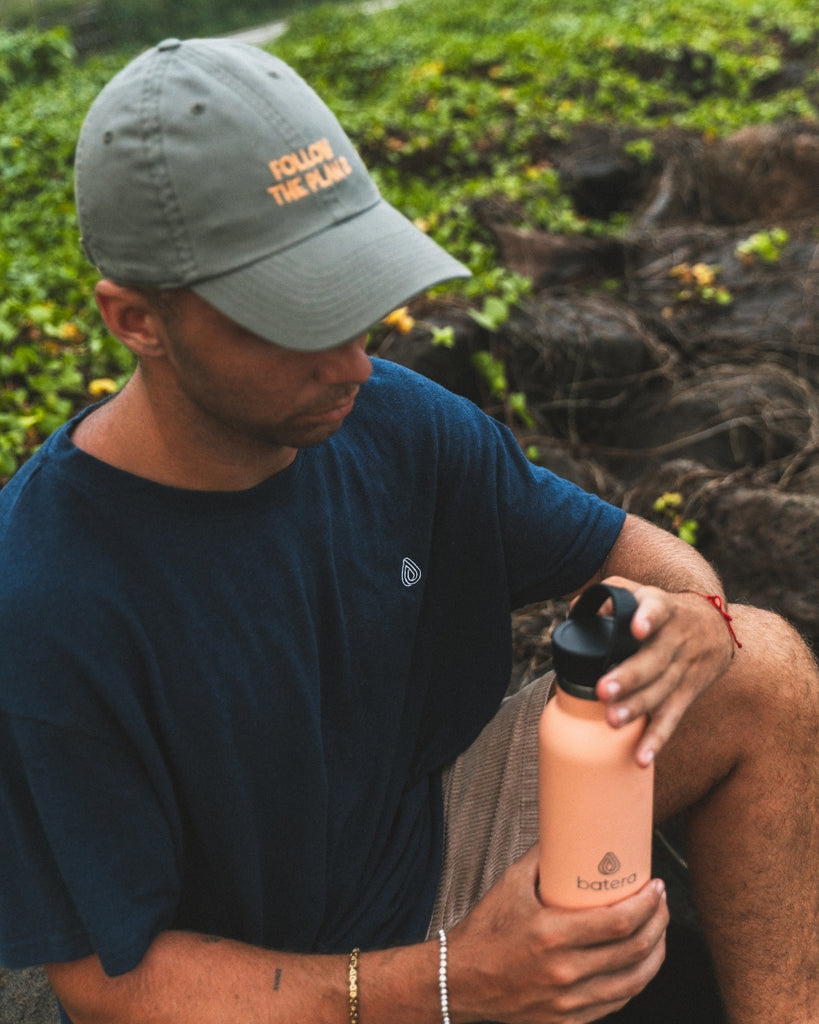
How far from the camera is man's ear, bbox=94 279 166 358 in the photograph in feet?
4.75

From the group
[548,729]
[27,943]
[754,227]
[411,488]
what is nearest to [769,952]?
[548,729]

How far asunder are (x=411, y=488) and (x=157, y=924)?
879 mm

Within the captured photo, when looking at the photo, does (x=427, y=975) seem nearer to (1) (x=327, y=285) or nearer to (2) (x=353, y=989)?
(2) (x=353, y=989)

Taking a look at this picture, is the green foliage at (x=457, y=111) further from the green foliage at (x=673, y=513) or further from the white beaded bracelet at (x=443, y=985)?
the white beaded bracelet at (x=443, y=985)

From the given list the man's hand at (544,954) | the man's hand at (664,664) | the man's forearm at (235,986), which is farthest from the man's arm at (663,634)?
the man's forearm at (235,986)

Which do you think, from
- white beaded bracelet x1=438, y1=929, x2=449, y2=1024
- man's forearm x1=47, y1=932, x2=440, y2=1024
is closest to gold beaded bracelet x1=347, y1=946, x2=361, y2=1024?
man's forearm x1=47, y1=932, x2=440, y2=1024

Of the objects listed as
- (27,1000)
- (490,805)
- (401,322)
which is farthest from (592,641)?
(401,322)

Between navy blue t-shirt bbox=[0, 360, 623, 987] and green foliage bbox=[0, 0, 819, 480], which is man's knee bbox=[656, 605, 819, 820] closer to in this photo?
navy blue t-shirt bbox=[0, 360, 623, 987]

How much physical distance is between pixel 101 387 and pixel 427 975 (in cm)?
263

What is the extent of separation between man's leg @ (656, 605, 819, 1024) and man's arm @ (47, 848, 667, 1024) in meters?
0.43

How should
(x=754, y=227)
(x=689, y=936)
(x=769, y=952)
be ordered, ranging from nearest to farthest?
(x=769, y=952)
(x=689, y=936)
(x=754, y=227)

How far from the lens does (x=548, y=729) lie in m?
1.35

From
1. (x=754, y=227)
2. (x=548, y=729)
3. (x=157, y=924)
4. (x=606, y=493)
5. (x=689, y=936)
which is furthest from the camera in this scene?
(x=754, y=227)

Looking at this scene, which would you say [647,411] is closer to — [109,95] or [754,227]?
[754,227]
